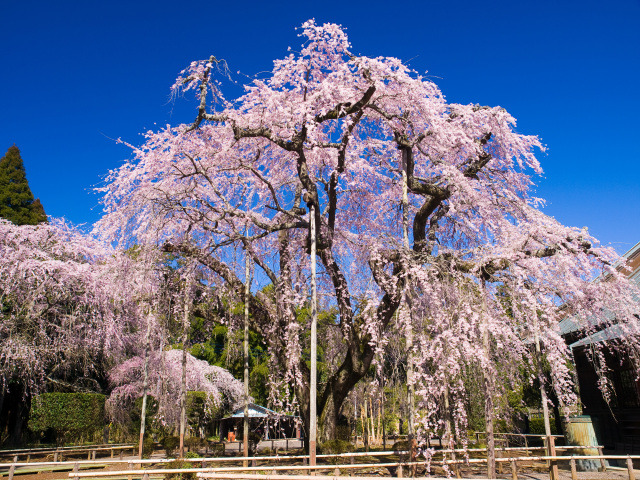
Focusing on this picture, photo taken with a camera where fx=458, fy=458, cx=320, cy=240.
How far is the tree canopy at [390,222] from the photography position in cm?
918

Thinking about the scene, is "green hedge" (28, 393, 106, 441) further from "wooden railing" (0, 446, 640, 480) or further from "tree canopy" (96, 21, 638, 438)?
"tree canopy" (96, 21, 638, 438)

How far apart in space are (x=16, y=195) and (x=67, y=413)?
15.8 m

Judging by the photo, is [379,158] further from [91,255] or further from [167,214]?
[91,255]

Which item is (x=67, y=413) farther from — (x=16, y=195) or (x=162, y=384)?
Result: (x=16, y=195)

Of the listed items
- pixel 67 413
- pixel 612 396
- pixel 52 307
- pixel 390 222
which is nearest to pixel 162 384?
pixel 67 413

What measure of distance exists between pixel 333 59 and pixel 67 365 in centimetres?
1701

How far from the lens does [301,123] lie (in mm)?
10945

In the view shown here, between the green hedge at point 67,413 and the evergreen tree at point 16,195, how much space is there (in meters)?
12.5

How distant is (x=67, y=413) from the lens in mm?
20609

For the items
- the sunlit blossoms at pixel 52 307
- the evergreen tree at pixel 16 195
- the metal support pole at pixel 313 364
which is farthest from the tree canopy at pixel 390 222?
the evergreen tree at pixel 16 195

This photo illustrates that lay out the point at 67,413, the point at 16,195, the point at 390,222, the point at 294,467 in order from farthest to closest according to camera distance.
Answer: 1. the point at 16,195
2. the point at 67,413
3. the point at 390,222
4. the point at 294,467

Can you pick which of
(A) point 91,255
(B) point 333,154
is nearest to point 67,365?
(A) point 91,255

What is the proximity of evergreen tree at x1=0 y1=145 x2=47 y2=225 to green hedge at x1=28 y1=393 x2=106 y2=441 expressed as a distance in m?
12.5

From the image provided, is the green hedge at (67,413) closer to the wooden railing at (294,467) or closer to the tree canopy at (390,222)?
the wooden railing at (294,467)
